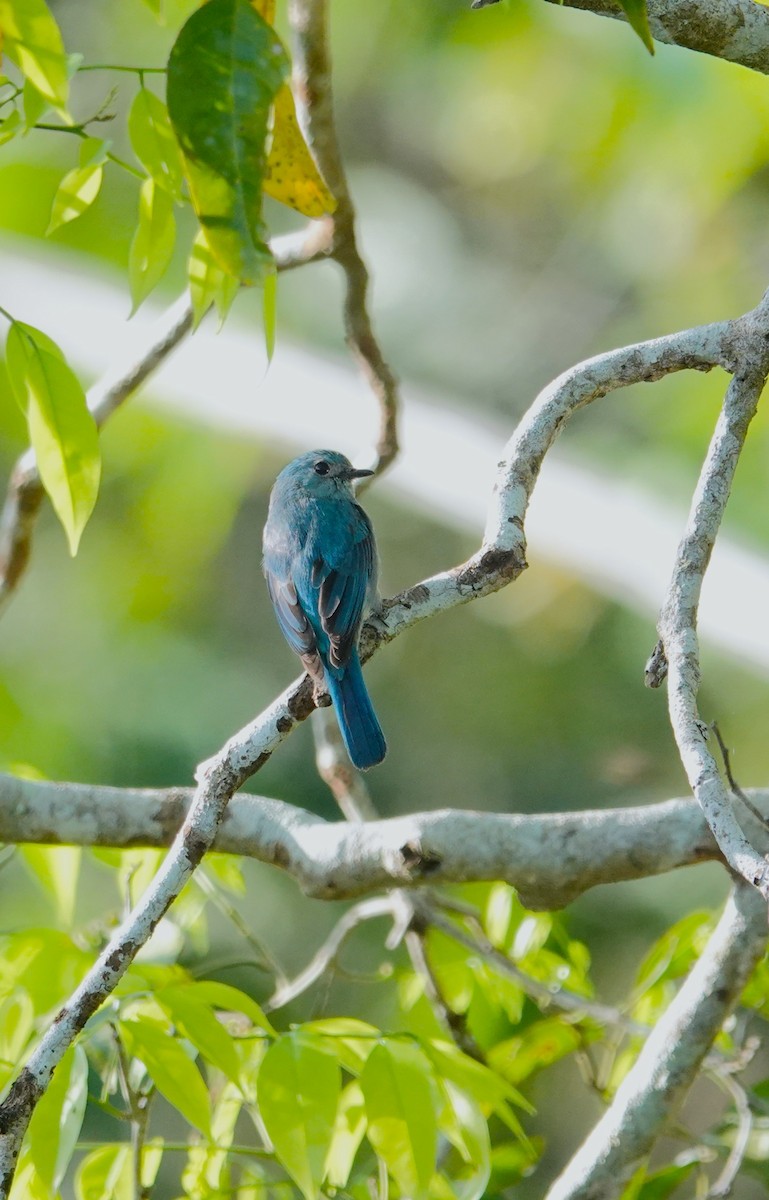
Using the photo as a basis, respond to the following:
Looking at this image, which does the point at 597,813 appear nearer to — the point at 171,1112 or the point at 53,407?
the point at 53,407

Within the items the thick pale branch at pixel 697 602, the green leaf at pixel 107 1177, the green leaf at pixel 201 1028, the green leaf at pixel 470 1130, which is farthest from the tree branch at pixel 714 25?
the green leaf at pixel 107 1177

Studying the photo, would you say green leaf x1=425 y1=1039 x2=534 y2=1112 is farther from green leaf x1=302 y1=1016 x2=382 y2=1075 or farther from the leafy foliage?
green leaf x1=302 y1=1016 x2=382 y2=1075

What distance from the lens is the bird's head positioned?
405 centimetres

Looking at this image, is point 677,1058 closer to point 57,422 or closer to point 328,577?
point 328,577

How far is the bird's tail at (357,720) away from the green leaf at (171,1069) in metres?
1.16

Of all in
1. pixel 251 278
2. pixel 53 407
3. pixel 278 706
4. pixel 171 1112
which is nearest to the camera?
pixel 251 278

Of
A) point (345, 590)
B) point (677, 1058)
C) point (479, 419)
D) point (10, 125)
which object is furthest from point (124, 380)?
point (479, 419)

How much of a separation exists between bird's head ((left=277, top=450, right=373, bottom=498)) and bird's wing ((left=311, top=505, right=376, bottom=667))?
0.39 ft

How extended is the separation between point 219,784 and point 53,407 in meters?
0.66

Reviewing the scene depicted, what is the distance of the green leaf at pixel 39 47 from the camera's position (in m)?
1.65

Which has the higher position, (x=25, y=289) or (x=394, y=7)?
(x=394, y=7)

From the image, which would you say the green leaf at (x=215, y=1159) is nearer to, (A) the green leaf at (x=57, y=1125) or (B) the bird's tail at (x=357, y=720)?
(A) the green leaf at (x=57, y=1125)

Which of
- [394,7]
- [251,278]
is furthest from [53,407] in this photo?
[394,7]

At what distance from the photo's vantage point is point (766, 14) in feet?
7.66
